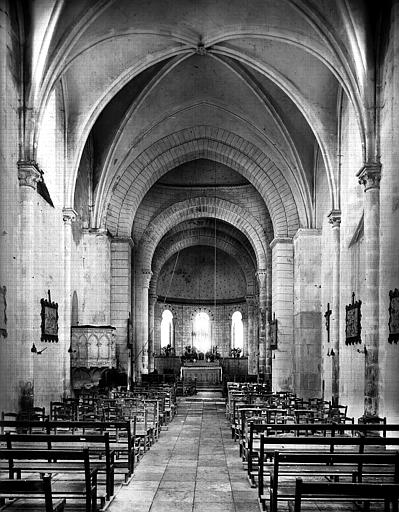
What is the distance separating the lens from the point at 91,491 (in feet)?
24.9

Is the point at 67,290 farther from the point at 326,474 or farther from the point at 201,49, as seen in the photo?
the point at 326,474

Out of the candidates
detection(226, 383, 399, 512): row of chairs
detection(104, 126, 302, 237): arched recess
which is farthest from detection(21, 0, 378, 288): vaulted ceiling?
detection(226, 383, 399, 512): row of chairs

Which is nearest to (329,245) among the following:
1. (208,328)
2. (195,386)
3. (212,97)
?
(212,97)

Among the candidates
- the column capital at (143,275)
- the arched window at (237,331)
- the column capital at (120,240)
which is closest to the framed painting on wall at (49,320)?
the column capital at (120,240)

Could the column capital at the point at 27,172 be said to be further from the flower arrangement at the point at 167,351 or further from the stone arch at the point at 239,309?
the stone arch at the point at 239,309

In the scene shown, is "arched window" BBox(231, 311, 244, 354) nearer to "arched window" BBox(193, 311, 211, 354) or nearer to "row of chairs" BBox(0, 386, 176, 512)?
"arched window" BBox(193, 311, 211, 354)

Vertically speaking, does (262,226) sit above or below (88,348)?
above

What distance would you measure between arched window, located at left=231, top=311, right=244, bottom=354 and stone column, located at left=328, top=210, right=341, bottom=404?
26.4 metres

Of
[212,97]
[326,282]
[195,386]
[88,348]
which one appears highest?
[212,97]

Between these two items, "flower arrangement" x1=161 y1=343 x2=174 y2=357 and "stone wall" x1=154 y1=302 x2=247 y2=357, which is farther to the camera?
"stone wall" x1=154 y1=302 x2=247 y2=357

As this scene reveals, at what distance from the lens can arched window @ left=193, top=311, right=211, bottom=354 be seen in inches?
1892

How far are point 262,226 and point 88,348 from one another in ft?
47.3

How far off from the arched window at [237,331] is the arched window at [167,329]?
4.18 metres

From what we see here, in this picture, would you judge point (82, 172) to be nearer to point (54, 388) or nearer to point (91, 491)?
point (54, 388)
